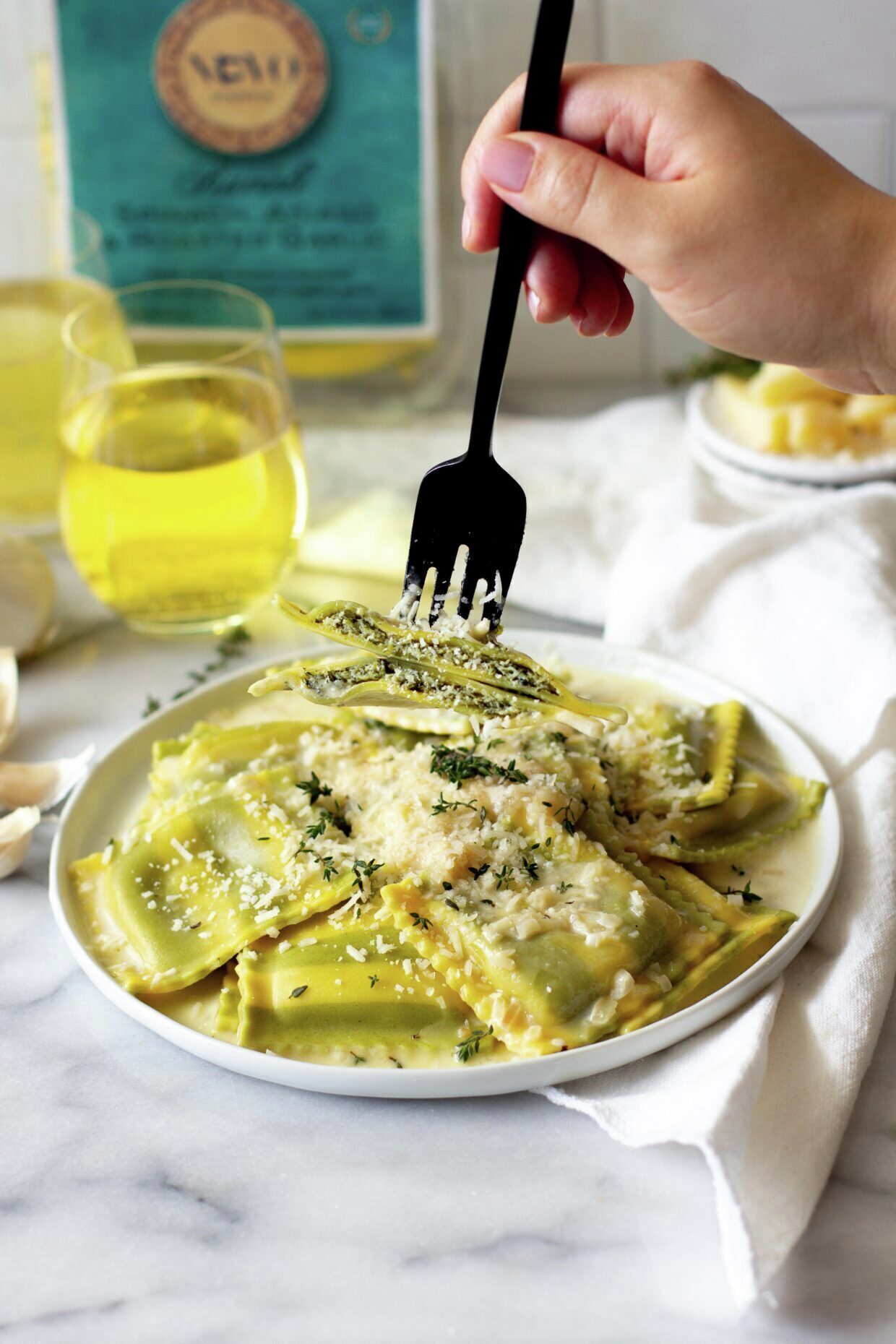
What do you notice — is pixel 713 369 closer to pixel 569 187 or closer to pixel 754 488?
pixel 754 488

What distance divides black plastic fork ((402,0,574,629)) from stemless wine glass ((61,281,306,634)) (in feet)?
3.11

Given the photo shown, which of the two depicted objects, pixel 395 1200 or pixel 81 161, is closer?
pixel 395 1200

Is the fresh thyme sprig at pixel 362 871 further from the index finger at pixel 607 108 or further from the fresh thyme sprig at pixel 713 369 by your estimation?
the fresh thyme sprig at pixel 713 369

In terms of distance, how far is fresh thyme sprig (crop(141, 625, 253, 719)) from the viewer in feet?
10.7

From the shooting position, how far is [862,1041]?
205cm

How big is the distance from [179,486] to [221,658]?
525 mm

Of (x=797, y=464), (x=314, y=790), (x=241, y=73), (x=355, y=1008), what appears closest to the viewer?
(x=355, y=1008)

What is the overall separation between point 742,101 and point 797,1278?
5.73 feet

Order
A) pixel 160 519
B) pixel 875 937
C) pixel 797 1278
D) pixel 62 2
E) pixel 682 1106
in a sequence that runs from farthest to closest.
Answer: pixel 62 2
pixel 160 519
pixel 875 937
pixel 682 1106
pixel 797 1278

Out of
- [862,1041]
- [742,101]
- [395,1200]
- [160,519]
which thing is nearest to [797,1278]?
[862,1041]

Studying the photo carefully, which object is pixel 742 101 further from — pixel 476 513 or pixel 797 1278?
pixel 797 1278

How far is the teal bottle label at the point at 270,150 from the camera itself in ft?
13.5

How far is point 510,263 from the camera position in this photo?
86.3 inches

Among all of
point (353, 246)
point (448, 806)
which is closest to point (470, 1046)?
point (448, 806)
